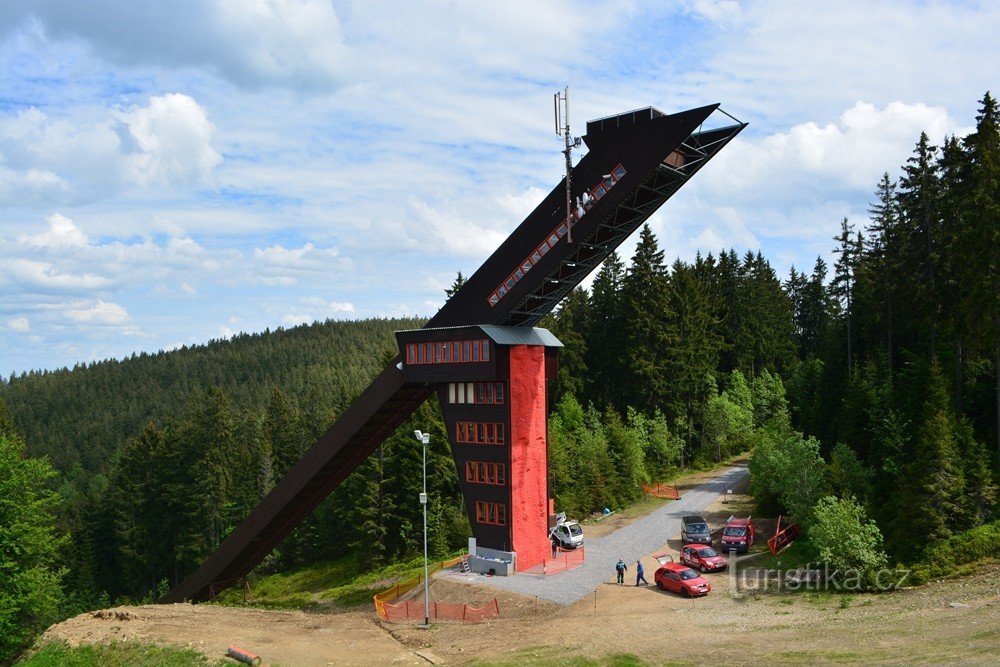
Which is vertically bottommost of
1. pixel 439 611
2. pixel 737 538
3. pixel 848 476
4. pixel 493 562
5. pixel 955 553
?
pixel 439 611

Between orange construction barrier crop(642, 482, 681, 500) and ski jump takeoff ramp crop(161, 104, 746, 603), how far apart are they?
20.4m

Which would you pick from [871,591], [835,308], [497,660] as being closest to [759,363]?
[835,308]

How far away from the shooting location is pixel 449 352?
127 feet

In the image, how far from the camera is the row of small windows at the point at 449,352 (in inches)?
1474

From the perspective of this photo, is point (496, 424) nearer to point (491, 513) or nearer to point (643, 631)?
point (491, 513)

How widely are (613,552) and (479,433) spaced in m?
10.3

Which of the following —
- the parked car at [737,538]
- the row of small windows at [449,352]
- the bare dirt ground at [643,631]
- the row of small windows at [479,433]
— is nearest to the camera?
the bare dirt ground at [643,631]

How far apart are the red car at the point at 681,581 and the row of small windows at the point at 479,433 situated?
10.3 metres

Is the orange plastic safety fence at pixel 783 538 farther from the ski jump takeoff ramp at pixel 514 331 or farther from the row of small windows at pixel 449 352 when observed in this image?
the row of small windows at pixel 449 352

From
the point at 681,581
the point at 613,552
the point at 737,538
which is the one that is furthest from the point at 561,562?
the point at 737,538

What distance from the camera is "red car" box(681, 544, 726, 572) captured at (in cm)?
3503

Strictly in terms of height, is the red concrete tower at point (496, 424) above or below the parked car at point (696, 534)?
above

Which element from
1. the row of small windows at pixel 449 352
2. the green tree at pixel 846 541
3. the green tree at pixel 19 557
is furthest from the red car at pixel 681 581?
A: the green tree at pixel 19 557

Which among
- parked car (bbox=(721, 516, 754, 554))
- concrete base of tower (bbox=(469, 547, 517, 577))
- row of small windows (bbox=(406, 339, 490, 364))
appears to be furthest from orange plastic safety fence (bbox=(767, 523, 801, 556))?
row of small windows (bbox=(406, 339, 490, 364))
